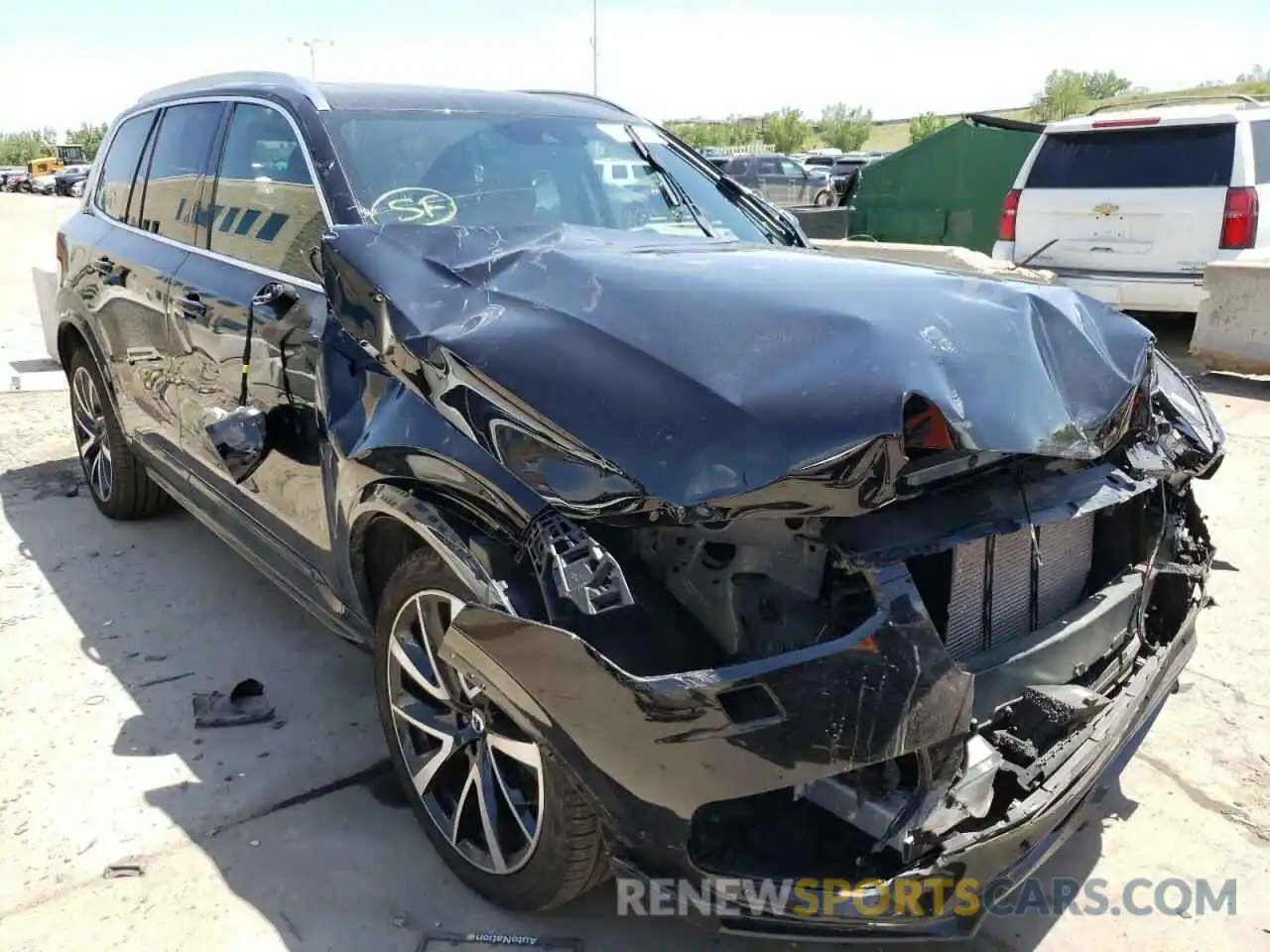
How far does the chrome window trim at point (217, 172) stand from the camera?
311 centimetres

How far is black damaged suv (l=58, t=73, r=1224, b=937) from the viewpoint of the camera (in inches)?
76.9

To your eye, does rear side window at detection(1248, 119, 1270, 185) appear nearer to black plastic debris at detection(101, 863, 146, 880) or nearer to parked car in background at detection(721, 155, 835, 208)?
black plastic debris at detection(101, 863, 146, 880)

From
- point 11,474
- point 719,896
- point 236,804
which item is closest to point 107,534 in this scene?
point 11,474

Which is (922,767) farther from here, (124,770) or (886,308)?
(124,770)

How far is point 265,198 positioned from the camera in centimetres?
342

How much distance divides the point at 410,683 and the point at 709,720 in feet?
3.64

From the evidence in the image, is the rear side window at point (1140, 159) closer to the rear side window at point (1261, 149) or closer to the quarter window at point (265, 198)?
the rear side window at point (1261, 149)

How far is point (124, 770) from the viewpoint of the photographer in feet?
10.6

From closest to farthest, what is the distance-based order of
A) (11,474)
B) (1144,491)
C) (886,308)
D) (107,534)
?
(886,308) < (1144,491) < (107,534) < (11,474)

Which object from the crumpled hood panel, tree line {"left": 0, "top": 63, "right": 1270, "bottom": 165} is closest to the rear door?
the crumpled hood panel

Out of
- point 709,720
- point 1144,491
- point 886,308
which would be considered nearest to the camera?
point 709,720

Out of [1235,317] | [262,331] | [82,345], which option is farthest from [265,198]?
[1235,317]

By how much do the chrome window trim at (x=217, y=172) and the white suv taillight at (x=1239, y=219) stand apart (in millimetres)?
7217

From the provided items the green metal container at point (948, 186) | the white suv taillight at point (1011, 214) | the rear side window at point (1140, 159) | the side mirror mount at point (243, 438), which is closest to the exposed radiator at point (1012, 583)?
the side mirror mount at point (243, 438)
